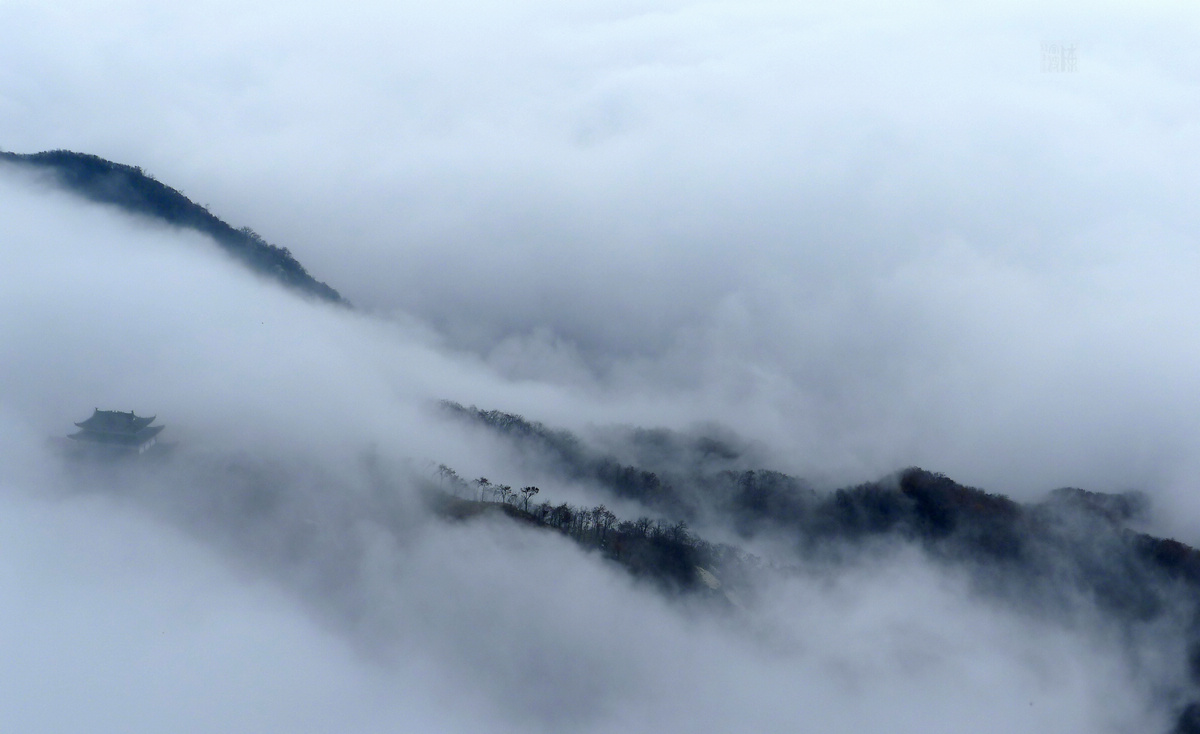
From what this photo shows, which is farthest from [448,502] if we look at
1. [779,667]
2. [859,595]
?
[859,595]

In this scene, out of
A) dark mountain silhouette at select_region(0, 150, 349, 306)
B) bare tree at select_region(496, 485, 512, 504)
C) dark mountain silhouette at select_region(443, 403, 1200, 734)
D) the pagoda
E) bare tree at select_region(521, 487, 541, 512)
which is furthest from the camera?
dark mountain silhouette at select_region(0, 150, 349, 306)

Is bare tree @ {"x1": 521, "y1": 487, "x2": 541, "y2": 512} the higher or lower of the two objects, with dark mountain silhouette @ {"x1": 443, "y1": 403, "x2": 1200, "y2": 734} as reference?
lower

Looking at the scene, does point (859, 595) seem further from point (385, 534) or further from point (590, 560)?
point (385, 534)

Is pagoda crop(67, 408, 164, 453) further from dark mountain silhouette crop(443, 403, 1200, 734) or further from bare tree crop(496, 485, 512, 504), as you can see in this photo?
dark mountain silhouette crop(443, 403, 1200, 734)

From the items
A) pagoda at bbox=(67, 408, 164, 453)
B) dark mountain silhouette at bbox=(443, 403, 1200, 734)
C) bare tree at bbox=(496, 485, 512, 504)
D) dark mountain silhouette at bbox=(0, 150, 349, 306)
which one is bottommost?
pagoda at bbox=(67, 408, 164, 453)

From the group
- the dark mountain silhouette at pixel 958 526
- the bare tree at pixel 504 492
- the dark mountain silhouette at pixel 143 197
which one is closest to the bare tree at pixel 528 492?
the bare tree at pixel 504 492

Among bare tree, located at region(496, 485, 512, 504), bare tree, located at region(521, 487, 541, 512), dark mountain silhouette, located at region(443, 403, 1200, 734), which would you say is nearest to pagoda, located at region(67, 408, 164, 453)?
bare tree, located at region(496, 485, 512, 504)
